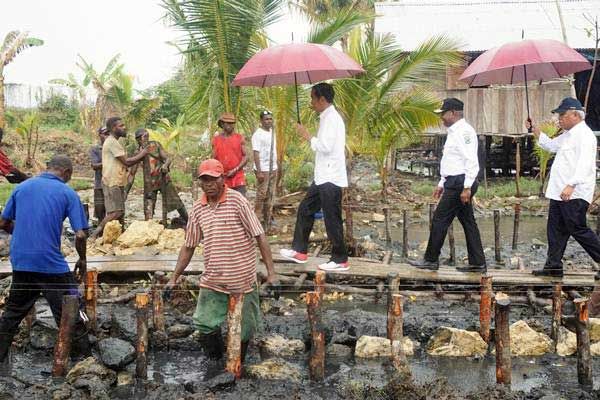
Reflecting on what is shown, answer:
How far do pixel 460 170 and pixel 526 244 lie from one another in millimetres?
6123

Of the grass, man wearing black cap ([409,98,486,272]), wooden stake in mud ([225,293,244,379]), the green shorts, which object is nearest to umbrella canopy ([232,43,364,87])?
man wearing black cap ([409,98,486,272])

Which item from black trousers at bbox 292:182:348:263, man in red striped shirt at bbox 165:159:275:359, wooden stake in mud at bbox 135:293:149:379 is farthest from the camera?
black trousers at bbox 292:182:348:263

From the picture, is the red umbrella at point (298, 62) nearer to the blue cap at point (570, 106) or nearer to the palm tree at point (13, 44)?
the blue cap at point (570, 106)

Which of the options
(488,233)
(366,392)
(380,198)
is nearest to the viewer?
(366,392)

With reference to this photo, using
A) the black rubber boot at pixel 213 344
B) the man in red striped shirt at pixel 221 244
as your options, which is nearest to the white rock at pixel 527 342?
the man in red striped shirt at pixel 221 244

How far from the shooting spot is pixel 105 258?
28.9 ft

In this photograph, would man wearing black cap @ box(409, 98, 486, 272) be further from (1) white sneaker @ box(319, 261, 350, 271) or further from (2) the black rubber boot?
(2) the black rubber boot

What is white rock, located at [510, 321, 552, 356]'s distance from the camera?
686 cm

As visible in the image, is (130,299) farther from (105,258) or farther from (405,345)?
(405,345)

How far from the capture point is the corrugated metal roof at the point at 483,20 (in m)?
18.5

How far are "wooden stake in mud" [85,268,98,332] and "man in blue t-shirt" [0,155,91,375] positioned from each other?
0.76 m

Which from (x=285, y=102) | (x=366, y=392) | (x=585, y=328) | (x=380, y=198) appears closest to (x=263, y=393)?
(x=366, y=392)

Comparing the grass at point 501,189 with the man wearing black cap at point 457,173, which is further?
the grass at point 501,189

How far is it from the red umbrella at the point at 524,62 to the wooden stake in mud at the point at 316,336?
3.09 m
